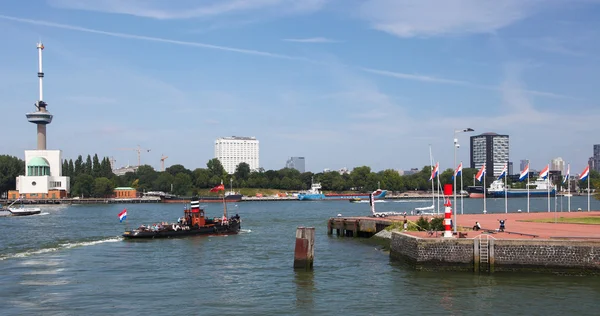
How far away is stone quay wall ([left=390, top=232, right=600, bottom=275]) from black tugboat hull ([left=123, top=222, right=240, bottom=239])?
30.9m

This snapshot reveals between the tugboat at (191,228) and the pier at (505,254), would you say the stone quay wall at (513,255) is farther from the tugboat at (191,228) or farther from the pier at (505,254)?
the tugboat at (191,228)

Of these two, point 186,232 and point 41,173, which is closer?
point 186,232

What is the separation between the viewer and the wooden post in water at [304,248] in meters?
37.9

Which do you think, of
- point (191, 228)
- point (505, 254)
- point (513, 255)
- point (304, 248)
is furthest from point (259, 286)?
point (191, 228)

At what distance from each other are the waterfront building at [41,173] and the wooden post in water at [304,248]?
168966mm

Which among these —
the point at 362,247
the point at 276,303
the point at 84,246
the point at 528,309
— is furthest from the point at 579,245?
the point at 84,246

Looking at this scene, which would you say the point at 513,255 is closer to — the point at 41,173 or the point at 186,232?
the point at 186,232

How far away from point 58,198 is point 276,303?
176960 millimetres

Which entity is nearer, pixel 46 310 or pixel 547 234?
pixel 46 310

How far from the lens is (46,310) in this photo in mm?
29938

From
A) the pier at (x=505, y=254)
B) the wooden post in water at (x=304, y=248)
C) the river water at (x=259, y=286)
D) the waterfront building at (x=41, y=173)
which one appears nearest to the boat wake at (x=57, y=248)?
the river water at (x=259, y=286)

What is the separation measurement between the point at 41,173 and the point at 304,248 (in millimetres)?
173259

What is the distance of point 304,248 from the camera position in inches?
1532

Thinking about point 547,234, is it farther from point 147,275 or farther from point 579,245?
point 147,275
